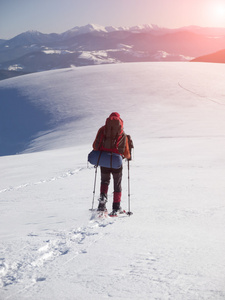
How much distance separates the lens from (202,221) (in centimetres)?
442

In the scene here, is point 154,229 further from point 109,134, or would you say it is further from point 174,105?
point 174,105

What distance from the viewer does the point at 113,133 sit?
4.80 meters

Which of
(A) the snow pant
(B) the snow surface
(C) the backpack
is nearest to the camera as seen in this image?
(B) the snow surface

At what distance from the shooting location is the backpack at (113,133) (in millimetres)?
4754

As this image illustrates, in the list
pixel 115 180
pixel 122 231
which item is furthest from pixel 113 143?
pixel 122 231

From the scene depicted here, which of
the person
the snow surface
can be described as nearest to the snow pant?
the person

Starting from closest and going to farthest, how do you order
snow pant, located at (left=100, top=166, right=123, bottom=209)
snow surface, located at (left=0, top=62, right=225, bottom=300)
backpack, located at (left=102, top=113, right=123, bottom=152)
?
1. snow surface, located at (left=0, top=62, right=225, bottom=300)
2. backpack, located at (left=102, top=113, right=123, bottom=152)
3. snow pant, located at (left=100, top=166, right=123, bottom=209)

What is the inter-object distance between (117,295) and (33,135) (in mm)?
23409

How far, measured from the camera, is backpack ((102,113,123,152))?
15.6 feet

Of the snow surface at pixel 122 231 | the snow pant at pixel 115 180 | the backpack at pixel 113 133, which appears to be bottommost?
the snow surface at pixel 122 231

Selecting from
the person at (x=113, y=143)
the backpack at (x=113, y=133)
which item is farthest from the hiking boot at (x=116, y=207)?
the backpack at (x=113, y=133)

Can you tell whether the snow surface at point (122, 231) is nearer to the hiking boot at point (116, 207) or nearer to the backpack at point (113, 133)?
the hiking boot at point (116, 207)

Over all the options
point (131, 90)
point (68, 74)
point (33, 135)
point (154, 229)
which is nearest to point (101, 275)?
point (154, 229)

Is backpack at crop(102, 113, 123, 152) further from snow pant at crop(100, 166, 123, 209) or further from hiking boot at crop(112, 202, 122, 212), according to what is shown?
hiking boot at crop(112, 202, 122, 212)
